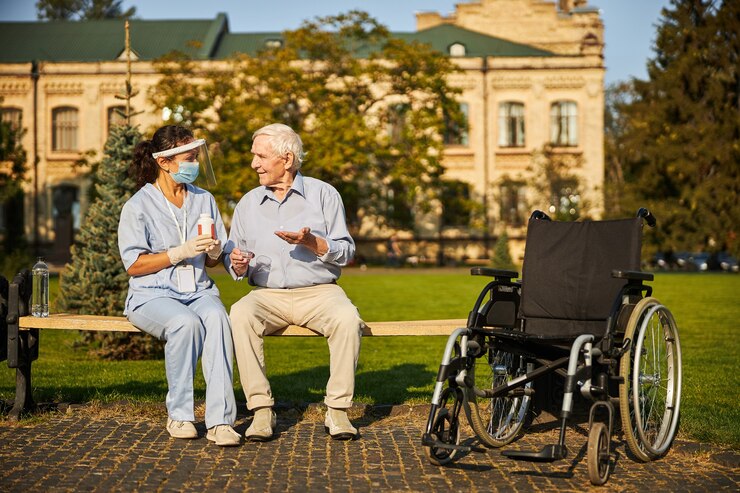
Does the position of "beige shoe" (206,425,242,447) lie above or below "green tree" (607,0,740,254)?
below

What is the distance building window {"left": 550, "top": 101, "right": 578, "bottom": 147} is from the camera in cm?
5019

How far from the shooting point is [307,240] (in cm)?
588

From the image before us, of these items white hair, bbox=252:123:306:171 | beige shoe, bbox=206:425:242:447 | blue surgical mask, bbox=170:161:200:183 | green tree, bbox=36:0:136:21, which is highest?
green tree, bbox=36:0:136:21

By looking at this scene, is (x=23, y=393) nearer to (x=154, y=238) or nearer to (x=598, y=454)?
(x=154, y=238)

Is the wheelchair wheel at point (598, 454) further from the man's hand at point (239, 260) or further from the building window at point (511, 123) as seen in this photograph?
the building window at point (511, 123)

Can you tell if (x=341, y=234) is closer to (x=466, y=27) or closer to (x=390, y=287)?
(x=390, y=287)

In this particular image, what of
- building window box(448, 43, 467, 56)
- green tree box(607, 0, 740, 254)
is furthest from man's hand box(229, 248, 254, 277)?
building window box(448, 43, 467, 56)

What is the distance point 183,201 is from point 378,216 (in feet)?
135

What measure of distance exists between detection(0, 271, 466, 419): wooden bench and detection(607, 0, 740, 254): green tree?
4162 cm

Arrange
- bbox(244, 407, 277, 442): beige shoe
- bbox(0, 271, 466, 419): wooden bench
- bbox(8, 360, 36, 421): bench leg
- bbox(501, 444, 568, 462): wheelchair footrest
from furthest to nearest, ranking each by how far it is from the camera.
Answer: bbox(8, 360, 36, 421): bench leg, bbox(0, 271, 466, 419): wooden bench, bbox(244, 407, 277, 442): beige shoe, bbox(501, 444, 568, 462): wheelchair footrest

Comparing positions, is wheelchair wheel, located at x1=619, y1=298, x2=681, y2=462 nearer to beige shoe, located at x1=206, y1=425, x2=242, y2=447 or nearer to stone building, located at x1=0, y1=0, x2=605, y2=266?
beige shoe, located at x1=206, y1=425, x2=242, y2=447

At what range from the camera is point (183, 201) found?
21.3 ft

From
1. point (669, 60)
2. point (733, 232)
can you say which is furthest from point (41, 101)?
point (733, 232)

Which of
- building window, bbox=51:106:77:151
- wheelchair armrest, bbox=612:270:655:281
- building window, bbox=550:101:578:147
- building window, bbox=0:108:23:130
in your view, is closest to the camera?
wheelchair armrest, bbox=612:270:655:281
